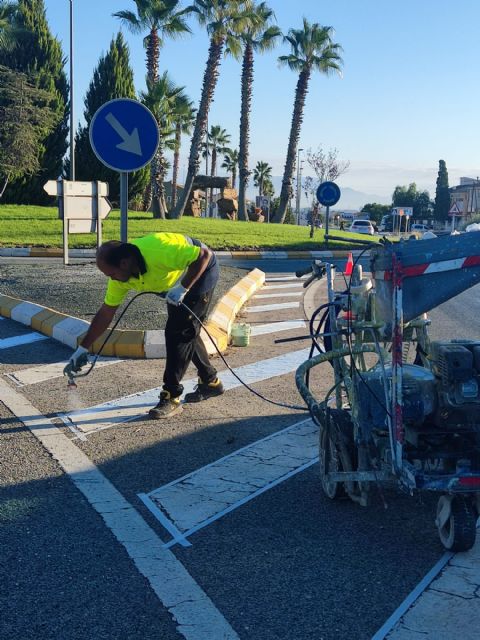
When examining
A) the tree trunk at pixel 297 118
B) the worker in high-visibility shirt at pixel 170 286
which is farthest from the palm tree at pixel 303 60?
the worker in high-visibility shirt at pixel 170 286

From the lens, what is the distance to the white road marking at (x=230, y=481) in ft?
12.4

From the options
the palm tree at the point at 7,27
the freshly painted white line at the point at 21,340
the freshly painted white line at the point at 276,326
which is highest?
the palm tree at the point at 7,27

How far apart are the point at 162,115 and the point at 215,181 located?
26.7 ft

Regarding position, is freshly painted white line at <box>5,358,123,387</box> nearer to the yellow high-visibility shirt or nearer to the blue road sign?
the yellow high-visibility shirt

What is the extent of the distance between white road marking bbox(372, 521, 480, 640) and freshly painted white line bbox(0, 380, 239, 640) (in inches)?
25.6

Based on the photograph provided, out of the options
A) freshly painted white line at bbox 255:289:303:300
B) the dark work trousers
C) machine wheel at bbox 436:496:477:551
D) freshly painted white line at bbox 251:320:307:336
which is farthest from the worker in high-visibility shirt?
freshly painted white line at bbox 255:289:303:300

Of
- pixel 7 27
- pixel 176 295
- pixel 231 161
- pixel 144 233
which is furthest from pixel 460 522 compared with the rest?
pixel 231 161

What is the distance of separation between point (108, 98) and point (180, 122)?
31.1 ft

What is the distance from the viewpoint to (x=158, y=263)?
517cm

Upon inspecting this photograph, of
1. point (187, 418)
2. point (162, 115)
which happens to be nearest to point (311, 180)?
point (162, 115)

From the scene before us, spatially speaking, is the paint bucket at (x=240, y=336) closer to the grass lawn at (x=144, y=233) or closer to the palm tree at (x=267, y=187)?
the grass lawn at (x=144, y=233)

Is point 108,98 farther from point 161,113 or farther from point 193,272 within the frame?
point 193,272

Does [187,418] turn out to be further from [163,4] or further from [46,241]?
[163,4]

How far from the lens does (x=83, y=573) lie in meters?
3.17
